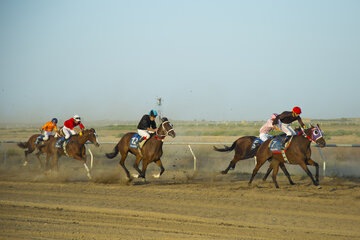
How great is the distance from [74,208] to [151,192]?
2.99m

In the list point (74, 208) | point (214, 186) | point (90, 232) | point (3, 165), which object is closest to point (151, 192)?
point (214, 186)

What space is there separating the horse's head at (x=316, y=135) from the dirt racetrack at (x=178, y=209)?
1.20 metres

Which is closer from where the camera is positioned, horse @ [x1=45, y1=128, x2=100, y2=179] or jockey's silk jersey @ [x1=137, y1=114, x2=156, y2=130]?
jockey's silk jersey @ [x1=137, y1=114, x2=156, y2=130]

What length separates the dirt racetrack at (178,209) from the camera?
23.3ft

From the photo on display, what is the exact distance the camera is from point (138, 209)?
29.9 feet

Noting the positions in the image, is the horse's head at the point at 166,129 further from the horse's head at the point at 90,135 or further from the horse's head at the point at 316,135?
the horse's head at the point at 316,135

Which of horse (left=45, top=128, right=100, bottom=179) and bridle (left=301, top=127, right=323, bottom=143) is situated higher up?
bridle (left=301, top=127, right=323, bottom=143)

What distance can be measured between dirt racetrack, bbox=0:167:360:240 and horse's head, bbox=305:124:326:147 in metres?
1.20

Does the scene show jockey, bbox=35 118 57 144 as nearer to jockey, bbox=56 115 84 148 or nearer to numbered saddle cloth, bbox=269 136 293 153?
jockey, bbox=56 115 84 148

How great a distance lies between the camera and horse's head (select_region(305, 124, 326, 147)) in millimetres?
12055

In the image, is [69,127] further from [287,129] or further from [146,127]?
[287,129]

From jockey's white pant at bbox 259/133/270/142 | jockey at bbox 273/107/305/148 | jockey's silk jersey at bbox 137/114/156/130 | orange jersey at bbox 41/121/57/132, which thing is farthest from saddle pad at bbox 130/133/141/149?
orange jersey at bbox 41/121/57/132

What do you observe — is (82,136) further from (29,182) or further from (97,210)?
(97,210)

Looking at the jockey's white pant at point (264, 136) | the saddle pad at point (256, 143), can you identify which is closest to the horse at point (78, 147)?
the saddle pad at point (256, 143)
